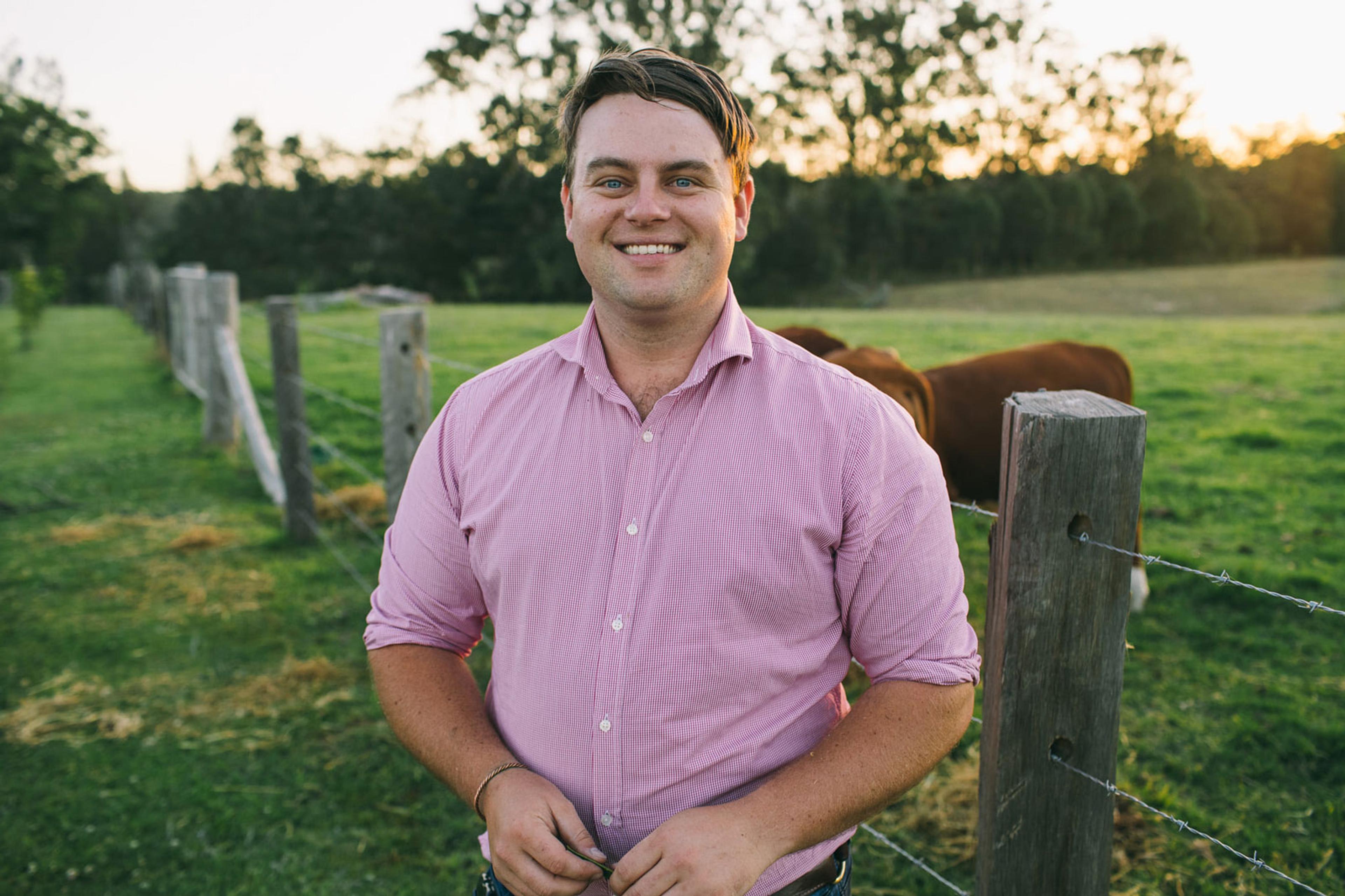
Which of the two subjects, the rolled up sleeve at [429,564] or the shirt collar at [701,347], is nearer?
the shirt collar at [701,347]

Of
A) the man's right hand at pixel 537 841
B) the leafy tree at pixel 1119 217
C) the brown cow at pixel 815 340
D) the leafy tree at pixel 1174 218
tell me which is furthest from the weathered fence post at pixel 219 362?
the leafy tree at pixel 1174 218

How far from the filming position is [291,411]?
531 cm

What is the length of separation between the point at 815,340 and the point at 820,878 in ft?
10.5

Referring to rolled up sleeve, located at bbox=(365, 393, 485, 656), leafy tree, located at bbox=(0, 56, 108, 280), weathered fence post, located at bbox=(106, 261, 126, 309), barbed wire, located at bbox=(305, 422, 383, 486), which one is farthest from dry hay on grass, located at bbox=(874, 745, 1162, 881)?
weathered fence post, located at bbox=(106, 261, 126, 309)

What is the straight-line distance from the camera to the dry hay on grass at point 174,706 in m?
3.66

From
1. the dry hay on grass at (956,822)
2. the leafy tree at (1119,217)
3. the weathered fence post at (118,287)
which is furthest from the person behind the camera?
the leafy tree at (1119,217)

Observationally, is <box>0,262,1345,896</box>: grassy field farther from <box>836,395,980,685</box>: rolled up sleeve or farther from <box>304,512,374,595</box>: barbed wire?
<box>836,395,980,685</box>: rolled up sleeve

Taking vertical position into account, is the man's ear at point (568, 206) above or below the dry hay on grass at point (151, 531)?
above

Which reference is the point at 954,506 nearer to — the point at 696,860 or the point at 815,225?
the point at 696,860

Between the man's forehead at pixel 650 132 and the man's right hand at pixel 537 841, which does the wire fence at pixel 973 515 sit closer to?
the man's right hand at pixel 537 841

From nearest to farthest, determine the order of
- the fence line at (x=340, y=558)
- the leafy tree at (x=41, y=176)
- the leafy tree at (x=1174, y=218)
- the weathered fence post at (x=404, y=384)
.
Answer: the weathered fence post at (x=404, y=384) → the fence line at (x=340, y=558) → the leafy tree at (x=41, y=176) → the leafy tree at (x=1174, y=218)

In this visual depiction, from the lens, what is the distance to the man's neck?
1.59m

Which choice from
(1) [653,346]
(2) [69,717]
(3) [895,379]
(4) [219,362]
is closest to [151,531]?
(4) [219,362]

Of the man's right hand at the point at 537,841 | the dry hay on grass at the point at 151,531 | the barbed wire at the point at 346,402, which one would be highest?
the barbed wire at the point at 346,402
